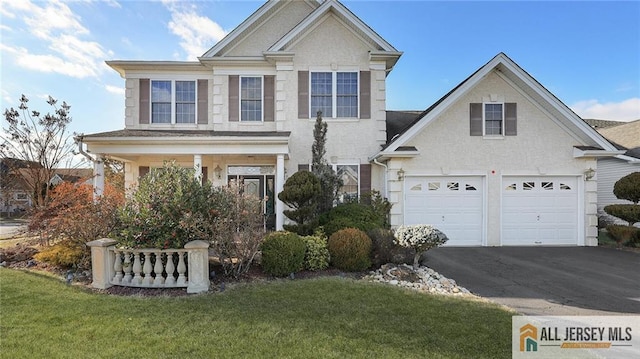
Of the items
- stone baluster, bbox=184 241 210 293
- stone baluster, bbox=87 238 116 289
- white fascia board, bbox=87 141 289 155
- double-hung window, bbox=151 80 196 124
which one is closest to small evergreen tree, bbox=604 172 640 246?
white fascia board, bbox=87 141 289 155

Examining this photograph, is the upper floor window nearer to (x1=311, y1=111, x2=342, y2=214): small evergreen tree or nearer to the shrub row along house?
the shrub row along house

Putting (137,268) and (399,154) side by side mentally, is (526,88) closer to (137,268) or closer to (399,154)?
(399,154)

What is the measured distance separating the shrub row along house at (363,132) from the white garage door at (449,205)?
4 centimetres

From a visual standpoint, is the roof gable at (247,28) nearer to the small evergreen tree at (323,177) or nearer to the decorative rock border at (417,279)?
the small evergreen tree at (323,177)

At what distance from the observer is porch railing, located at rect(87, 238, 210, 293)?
590 centimetres

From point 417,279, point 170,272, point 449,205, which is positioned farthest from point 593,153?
point 170,272

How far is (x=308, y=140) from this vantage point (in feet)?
39.6

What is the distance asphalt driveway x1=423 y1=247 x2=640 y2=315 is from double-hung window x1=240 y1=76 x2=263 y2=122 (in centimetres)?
853

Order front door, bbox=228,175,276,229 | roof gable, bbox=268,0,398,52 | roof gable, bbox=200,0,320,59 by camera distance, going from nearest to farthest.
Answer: roof gable, bbox=268,0,398,52 → roof gable, bbox=200,0,320,59 → front door, bbox=228,175,276,229

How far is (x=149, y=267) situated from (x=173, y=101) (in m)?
8.67

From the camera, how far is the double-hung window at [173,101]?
12664 millimetres

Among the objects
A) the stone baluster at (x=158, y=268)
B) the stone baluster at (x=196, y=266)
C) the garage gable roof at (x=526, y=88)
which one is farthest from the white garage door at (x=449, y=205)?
the stone baluster at (x=158, y=268)

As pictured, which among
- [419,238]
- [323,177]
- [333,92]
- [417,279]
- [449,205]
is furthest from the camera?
[333,92]

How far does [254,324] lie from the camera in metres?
4.36
